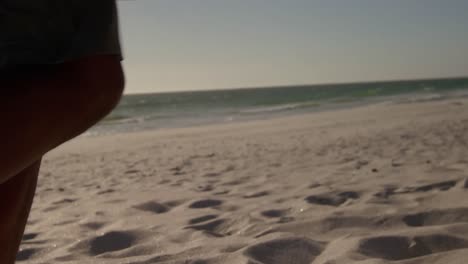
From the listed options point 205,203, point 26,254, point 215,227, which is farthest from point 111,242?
point 205,203

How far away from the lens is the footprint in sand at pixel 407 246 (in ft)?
6.80

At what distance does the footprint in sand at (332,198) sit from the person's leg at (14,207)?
2.01 metres

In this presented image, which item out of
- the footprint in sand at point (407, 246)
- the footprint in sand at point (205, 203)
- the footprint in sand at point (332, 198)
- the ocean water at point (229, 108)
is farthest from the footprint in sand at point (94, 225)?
the ocean water at point (229, 108)

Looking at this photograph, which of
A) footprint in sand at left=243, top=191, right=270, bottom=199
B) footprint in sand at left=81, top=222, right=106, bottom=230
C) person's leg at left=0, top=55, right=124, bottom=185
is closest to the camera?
person's leg at left=0, top=55, right=124, bottom=185

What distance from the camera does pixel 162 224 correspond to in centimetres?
278

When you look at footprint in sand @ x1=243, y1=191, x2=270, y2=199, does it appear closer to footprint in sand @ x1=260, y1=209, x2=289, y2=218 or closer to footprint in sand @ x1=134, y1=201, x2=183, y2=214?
footprint in sand @ x1=134, y1=201, x2=183, y2=214

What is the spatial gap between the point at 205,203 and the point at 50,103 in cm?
243

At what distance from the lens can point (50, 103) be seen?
2.89 feet

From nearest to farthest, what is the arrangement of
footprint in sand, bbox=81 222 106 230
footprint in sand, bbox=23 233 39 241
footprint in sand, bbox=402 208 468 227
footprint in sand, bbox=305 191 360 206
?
1. footprint in sand, bbox=402 208 468 227
2. footprint in sand, bbox=23 233 39 241
3. footprint in sand, bbox=81 222 106 230
4. footprint in sand, bbox=305 191 360 206

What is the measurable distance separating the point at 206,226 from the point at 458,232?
1059 mm

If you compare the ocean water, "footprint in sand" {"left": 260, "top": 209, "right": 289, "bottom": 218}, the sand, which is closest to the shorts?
the sand

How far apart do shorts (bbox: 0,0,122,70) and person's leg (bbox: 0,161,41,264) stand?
0.34 metres

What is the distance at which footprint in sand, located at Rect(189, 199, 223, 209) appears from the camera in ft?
10.6

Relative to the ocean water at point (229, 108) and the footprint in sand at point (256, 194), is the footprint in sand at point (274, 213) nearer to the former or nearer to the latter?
the footprint in sand at point (256, 194)
